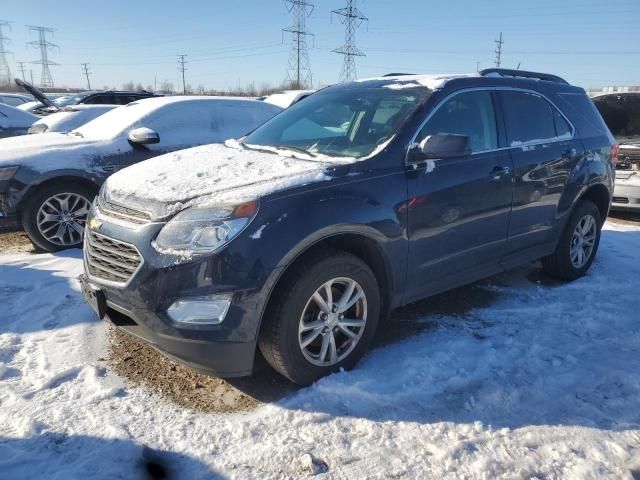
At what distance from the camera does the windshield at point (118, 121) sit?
6109 millimetres

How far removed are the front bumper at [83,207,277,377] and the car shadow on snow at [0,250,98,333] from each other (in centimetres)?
130

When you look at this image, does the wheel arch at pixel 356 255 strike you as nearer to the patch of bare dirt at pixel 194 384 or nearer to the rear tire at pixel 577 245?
the patch of bare dirt at pixel 194 384

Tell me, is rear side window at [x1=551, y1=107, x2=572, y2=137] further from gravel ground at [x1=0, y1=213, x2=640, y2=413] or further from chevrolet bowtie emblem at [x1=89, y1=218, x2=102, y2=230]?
chevrolet bowtie emblem at [x1=89, y1=218, x2=102, y2=230]

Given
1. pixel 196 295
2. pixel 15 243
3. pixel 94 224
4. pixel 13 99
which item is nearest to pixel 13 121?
pixel 15 243

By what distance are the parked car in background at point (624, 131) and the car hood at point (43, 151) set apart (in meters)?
7.16

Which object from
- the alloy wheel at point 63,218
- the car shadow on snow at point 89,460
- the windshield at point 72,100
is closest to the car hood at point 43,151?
the alloy wheel at point 63,218

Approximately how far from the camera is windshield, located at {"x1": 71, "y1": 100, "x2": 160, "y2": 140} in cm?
611

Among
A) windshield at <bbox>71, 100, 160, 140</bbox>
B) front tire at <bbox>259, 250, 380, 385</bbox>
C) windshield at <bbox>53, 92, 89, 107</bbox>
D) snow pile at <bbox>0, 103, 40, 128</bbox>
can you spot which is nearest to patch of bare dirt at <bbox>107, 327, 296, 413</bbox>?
front tire at <bbox>259, 250, 380, 385</bbox>

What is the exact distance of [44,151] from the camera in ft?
17.8

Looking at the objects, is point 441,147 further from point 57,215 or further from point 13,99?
point 13,99

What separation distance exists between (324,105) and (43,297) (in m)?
2.74

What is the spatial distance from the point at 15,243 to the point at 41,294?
220cm

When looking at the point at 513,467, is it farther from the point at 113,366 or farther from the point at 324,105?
the point at 324,105

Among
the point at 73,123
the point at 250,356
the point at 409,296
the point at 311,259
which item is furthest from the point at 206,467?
the point at 73,123
